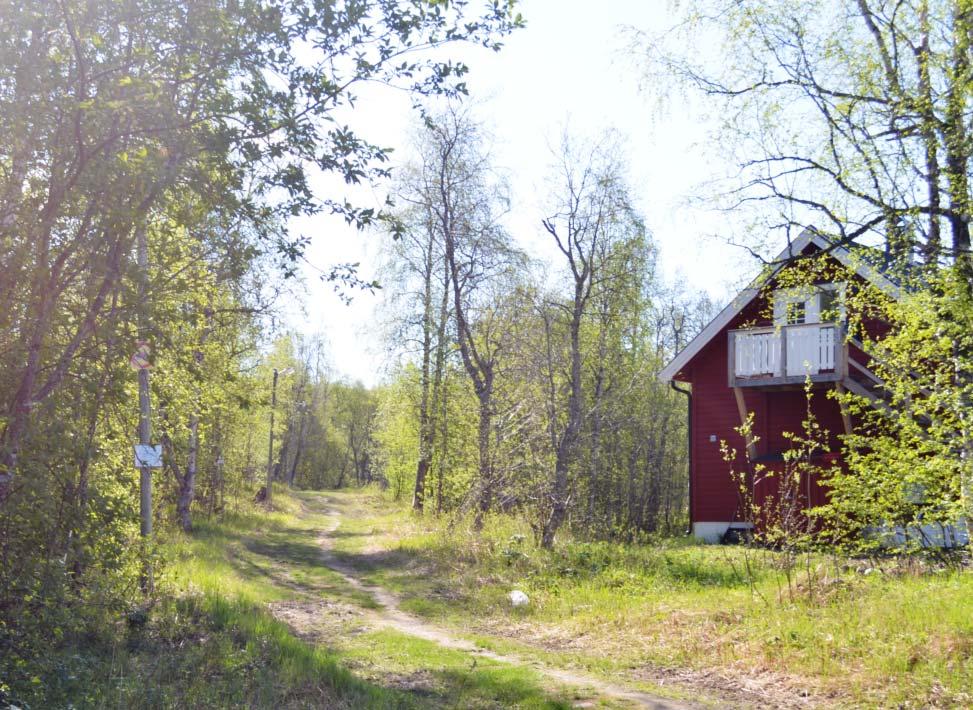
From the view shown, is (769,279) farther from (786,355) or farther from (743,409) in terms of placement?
(743,409)

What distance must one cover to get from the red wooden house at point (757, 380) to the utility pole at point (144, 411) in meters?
11.8

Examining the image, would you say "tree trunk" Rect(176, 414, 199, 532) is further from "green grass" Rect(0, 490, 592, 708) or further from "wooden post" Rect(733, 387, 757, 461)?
"wooden post" Rect(733, 387, 757, 461)

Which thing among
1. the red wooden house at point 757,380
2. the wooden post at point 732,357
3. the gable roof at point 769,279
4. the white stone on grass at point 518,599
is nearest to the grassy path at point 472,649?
the white stone on grass at point 518,599

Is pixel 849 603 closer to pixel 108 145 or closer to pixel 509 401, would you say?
pixel 108 145

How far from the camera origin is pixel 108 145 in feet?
21.1

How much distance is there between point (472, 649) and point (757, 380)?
446 inches

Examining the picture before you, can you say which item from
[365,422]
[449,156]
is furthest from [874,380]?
[365,422]

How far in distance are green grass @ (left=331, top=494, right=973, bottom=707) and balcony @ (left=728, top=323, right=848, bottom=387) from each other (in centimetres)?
410

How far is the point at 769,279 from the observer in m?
11.9

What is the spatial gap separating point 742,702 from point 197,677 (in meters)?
5.24

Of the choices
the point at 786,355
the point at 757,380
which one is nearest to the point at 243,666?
the point at 757,380

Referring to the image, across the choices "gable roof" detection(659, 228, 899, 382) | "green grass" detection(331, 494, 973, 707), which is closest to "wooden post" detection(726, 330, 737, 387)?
"gable roof" detection(659, 228, 899, 382)

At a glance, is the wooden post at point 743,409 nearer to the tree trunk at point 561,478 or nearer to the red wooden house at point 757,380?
the red wooden house at point 757,380

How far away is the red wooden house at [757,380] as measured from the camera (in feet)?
61.4
